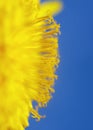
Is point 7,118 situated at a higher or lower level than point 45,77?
lower

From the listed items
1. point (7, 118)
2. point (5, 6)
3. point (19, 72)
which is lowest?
point (7, 118)

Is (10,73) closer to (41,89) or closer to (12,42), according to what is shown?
(12,42)

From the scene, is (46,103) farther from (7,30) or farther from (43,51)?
(7,30)

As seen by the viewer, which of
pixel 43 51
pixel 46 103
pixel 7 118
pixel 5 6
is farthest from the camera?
pixel 46 103

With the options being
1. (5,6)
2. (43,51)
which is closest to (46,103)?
(43,51)

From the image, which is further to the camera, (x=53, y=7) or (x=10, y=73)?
(x=53, y=7)

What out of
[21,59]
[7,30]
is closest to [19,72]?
[21,59]

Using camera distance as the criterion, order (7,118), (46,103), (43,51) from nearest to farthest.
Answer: (7,118) < (43,51) < (46,103)
